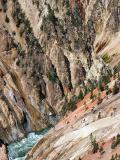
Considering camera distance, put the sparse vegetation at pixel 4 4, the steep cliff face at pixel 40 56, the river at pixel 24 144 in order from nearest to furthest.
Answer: the river at pixel 24 144 < the steep cliff face at pixel 40 56 < the sparse vegetation at pixel 4 4

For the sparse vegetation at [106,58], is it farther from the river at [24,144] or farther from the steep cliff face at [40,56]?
the steep cliff face at [40,56]

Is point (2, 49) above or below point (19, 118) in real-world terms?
above

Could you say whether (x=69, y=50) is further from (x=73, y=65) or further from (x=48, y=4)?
(x=48, y=4)

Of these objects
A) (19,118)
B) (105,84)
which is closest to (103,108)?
(105,84)

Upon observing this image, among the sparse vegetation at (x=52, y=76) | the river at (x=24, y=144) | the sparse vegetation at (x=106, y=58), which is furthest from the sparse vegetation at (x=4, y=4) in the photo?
the sparse vegetation at (x=106, y=58)

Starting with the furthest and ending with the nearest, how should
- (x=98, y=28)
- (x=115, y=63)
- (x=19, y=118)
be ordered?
1. (x=19, y=118)
2. (x=98, y=28)
3. (x=115, y=63)

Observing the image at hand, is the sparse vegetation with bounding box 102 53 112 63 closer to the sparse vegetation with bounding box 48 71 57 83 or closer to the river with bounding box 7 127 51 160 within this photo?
Result: the river with bounding box 7 127 51 160

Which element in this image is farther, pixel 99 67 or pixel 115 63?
pixel 99 67

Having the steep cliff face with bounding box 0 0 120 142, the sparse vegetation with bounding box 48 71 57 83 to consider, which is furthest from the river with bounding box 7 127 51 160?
the sparse vegetation with bounding box 48 71 57 83
